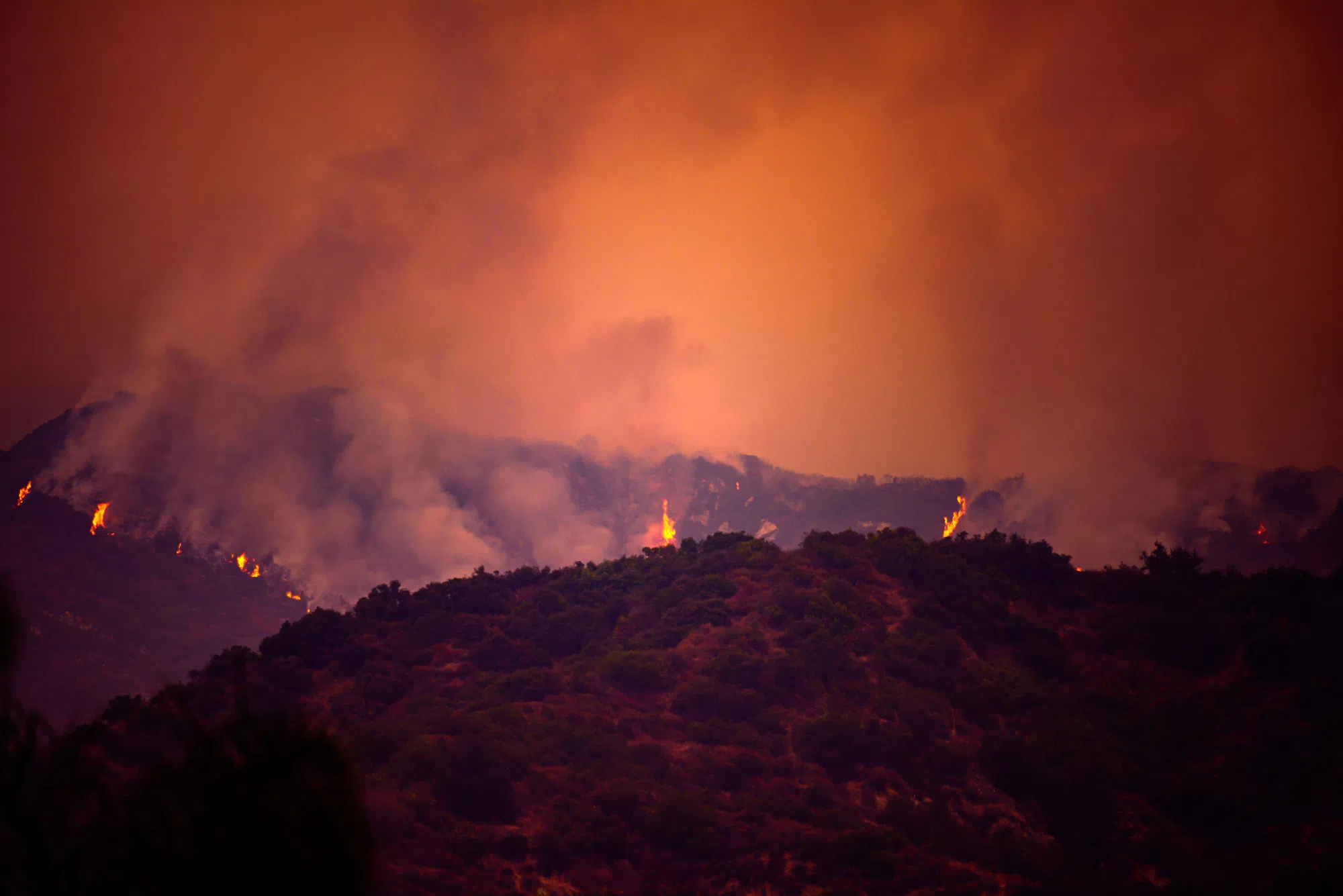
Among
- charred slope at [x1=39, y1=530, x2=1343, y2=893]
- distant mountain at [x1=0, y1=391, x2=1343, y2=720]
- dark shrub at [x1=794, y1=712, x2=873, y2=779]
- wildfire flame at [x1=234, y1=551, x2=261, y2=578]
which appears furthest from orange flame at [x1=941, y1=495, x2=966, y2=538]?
wildfire flame at [x1=234, y1=551, x2=261, y2=578]

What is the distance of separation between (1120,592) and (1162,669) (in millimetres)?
8650

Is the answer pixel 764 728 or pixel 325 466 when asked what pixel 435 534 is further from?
pixel 764 728

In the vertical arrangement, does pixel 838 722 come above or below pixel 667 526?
below

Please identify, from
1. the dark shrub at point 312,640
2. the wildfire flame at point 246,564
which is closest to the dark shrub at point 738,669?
the dark shrub at point 312,640

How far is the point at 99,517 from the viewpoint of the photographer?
121188mm

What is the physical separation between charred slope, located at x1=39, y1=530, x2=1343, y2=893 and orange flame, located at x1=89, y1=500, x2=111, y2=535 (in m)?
86.5

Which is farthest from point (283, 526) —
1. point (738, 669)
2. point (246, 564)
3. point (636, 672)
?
point (738, 669)

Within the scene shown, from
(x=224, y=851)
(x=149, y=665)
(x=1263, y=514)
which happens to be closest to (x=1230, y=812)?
(x=224, y=851)

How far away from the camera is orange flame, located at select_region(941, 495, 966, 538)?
146m

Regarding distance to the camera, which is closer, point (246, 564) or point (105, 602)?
point (105, 602)

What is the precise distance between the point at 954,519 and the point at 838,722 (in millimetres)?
114999

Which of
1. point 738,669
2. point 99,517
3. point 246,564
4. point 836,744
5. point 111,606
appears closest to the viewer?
point 836,744

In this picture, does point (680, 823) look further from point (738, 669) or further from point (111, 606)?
point (111, 606)

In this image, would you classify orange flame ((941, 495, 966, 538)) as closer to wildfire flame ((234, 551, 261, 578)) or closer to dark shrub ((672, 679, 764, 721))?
dark shrub ((672, 679, 764, 721))
